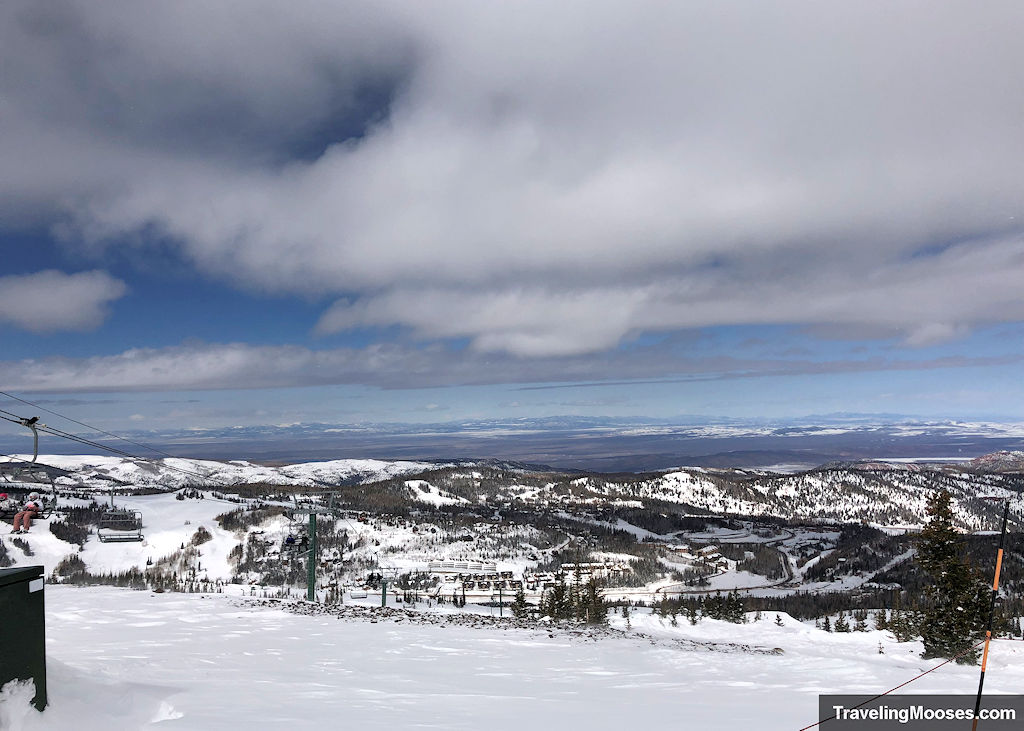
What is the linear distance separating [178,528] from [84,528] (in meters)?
15.9

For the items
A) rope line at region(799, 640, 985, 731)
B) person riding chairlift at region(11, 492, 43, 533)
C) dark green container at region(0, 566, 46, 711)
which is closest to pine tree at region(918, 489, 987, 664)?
rope line at region(799, 640, 985, 731)

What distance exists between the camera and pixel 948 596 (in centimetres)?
1934

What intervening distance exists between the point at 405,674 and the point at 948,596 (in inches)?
733

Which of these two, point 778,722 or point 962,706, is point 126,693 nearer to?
point 778,722

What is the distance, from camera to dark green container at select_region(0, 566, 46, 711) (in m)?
5.78

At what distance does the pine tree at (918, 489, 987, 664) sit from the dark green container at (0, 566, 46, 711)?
2138 centimetres

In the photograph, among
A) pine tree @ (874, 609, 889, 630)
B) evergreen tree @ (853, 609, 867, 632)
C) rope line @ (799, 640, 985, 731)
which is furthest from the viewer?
evergreen tree @ (853, 609, 867, 632)

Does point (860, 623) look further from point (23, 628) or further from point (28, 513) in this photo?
point (23, 628)

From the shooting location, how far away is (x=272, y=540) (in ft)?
331

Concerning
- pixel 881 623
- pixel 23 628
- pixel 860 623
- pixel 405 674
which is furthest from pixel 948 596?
pixel 860 623

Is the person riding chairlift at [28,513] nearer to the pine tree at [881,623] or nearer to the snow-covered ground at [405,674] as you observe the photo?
the snow-covered ground at [405,674]

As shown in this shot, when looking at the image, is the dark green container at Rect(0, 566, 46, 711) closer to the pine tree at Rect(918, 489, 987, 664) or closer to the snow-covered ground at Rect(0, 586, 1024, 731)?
the snow-covered ground at Rect(0, 586, 1024, 731)

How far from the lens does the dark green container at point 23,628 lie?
5781mm

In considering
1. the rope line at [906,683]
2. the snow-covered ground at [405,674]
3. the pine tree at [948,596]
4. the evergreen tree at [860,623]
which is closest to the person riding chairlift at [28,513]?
the snow-covered ground at [405,674]
